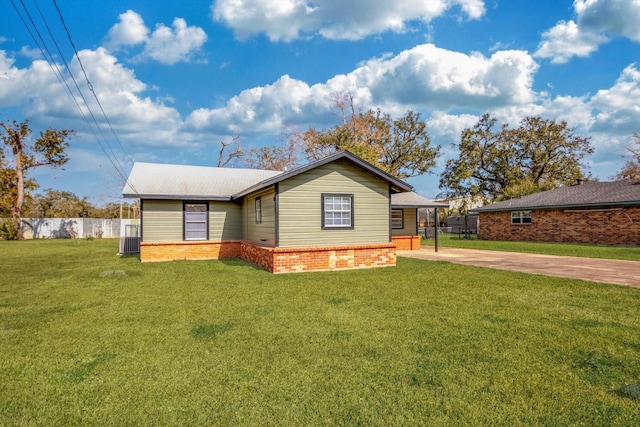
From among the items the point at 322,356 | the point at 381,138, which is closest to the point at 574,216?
the point at 381,138

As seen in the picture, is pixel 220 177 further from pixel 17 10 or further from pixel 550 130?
pixel 550 130

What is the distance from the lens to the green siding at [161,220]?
557 inches

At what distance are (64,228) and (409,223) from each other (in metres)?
31.0

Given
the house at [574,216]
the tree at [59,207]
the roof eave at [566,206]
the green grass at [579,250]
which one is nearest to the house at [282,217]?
the green grass at [579,250]

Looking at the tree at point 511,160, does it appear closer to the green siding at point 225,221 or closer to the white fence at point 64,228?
the green siding at point 225,221

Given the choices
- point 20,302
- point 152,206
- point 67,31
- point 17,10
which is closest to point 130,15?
point 67,31

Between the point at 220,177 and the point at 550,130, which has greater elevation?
the point at 550,130

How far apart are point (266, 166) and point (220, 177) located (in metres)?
22.1

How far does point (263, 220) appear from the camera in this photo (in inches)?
490

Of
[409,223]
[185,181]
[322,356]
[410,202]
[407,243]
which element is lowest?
[322,356]

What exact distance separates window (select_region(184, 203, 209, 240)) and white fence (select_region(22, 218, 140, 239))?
78.1 feet

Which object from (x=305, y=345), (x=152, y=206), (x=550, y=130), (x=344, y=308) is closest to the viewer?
(x=305, y=345)

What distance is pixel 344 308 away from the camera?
641 cm

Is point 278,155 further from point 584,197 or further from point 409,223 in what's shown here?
point 584,197
